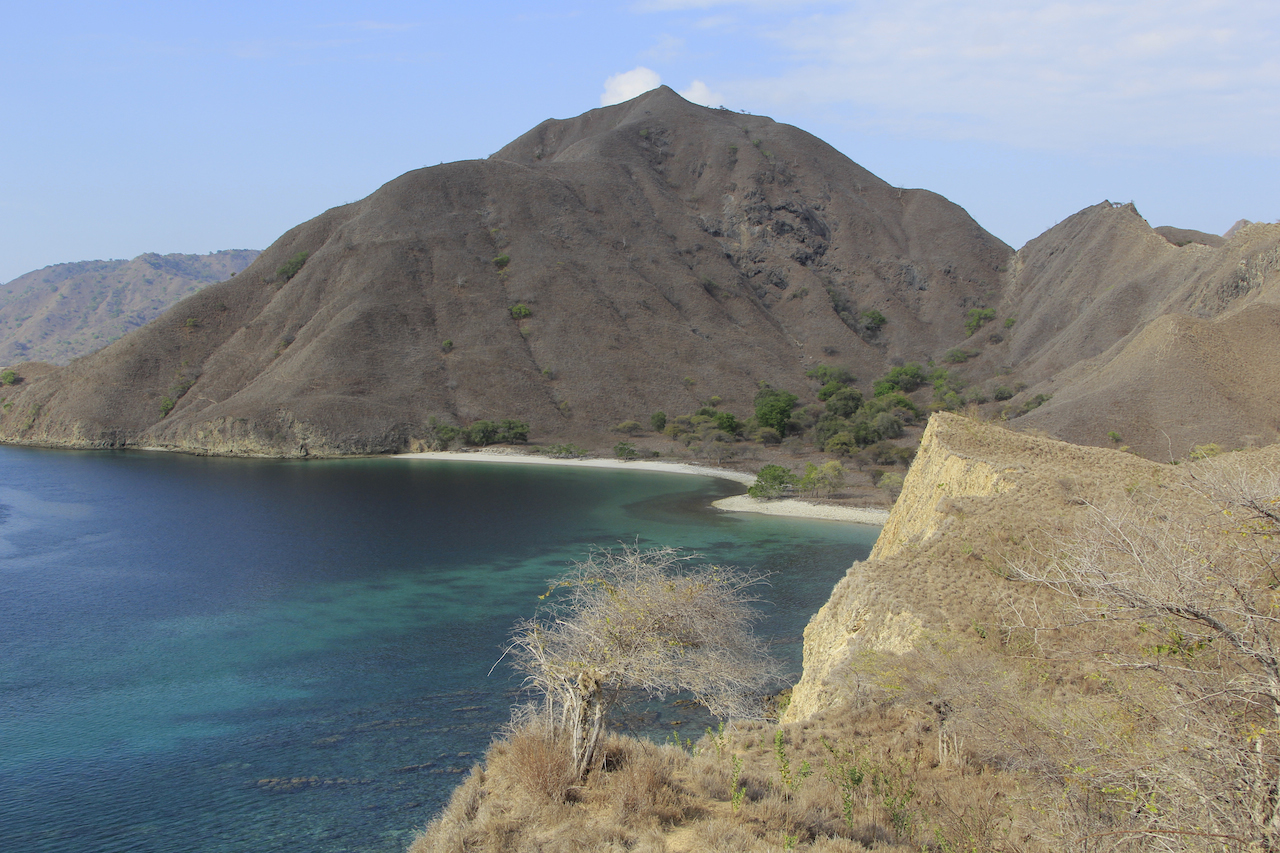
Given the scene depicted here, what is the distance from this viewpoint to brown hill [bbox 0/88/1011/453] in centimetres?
8400

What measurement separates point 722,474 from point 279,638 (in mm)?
44545

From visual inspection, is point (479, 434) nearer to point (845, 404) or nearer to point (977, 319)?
point (845, 404)

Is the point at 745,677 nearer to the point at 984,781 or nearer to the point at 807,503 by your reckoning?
the point at 984,781

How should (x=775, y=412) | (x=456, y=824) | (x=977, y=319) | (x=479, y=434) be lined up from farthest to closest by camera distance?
(x=977, y=319) → (x=775, y=412) → (x=479, y=434) → (x=456, y=824)

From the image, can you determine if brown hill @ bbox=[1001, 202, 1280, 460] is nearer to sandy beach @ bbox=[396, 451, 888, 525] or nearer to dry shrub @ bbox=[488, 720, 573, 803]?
sandy beach @ bbox=[396, 451, 888, 525]

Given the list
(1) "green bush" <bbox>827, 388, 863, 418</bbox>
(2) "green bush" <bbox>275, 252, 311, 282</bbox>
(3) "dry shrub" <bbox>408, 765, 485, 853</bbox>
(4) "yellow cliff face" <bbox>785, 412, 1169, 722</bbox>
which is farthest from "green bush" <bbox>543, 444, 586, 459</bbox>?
(3) "dry shrub" <bbox>408, 765, 485, 853</bbox>

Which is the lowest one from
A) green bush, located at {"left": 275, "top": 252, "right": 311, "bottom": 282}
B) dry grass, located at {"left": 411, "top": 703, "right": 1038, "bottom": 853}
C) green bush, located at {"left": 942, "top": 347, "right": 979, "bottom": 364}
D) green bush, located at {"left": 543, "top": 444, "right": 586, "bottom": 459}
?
dry grass, located at {"left": 411, "top": 703, "right": 1038, "bottom": 853}

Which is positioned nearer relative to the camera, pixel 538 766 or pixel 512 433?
pixel 538 766

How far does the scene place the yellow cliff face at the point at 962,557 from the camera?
552 inches

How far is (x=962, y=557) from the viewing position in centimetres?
1516

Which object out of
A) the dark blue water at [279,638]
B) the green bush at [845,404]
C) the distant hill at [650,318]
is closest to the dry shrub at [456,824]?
the dark blue water at [279,638]

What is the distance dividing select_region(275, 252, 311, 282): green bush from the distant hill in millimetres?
333

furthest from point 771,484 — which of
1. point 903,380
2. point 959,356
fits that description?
point 959,356

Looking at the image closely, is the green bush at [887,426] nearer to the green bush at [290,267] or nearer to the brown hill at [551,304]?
the brown hill at [551,304]
